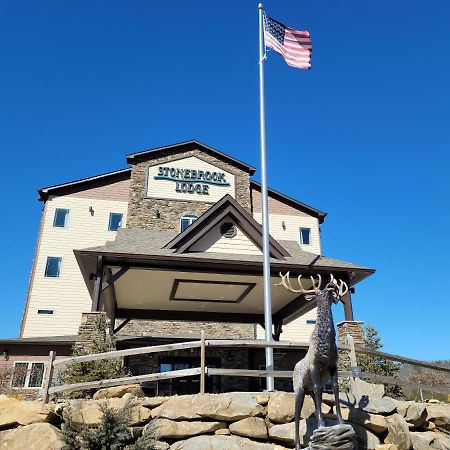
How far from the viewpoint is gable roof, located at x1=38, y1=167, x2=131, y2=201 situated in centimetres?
2912

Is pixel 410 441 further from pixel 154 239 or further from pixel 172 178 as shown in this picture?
pixel 172 178

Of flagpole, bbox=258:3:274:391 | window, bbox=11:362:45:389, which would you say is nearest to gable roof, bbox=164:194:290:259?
flagpole, bbox=258:3:274:391

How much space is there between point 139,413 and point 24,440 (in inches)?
72.6

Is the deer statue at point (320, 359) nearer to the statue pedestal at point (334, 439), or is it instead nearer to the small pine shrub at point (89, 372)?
the statue pedestal at point (334, 439)

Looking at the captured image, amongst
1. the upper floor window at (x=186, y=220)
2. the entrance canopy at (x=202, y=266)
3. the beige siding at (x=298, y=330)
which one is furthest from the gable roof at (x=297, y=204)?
the entrance canopy at (x=202, y=266)

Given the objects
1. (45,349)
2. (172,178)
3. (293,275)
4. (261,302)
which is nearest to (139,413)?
(293,275)

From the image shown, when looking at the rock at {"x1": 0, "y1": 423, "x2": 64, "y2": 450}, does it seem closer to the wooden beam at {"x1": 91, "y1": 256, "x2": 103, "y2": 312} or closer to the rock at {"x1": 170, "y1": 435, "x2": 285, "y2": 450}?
the rock at {"x1": 170, "y1": 435, "x2": 285, "y2": 450}

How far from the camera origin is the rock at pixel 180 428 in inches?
301

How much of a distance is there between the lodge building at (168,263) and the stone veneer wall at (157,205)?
62mm

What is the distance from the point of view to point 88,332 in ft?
40.3

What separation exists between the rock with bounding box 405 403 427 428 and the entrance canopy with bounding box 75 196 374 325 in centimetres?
564

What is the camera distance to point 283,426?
788 centimetres

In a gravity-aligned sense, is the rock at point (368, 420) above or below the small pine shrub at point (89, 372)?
below

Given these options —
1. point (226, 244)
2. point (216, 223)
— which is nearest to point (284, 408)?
point (226, 244)
